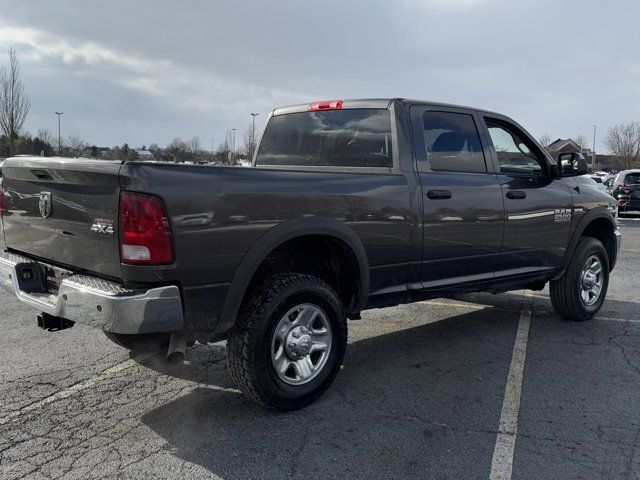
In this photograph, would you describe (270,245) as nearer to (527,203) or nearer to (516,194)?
(516,194)

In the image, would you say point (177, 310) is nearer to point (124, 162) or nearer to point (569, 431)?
point (124, 162)

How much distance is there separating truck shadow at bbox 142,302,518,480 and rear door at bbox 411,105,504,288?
73 cm

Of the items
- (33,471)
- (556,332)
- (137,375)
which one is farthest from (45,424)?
(556,332)

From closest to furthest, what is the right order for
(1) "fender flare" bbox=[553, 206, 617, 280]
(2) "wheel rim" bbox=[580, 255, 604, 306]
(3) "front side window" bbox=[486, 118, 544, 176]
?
(3) "front side window" bbox=[486, 118, 544, 176] → (1) "fender flare" bbox=[553, 206, 617, 280] → (2) "wheel rim" bbox=[580, 255, 604, 306]

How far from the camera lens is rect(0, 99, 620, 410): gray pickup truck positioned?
2.94 m

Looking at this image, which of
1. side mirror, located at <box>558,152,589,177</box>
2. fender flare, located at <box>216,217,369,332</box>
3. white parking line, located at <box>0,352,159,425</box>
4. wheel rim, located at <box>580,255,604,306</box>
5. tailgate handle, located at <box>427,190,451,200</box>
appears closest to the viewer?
fender flare, located at <box>216,217,369,332</box>

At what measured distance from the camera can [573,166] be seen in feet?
17.4

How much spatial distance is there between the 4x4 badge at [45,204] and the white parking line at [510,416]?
289 cm

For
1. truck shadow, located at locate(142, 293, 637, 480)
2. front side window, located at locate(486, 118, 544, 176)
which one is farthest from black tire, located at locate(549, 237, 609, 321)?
truck shadow, located at locate(142, 293, 637, 480)

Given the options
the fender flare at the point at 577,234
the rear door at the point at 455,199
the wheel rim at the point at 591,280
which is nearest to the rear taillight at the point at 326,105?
the rear door at the point at 455,199

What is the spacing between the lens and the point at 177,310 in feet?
9.70

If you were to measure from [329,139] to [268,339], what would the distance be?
1952 mm

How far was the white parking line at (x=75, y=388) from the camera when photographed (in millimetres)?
3445

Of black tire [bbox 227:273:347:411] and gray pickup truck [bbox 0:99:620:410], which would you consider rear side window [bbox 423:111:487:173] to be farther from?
black tire [bbox 227:273:347:411]
